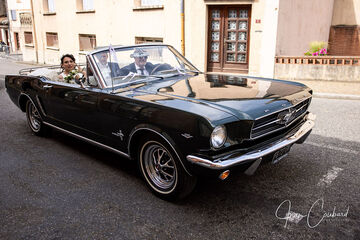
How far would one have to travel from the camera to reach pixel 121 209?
332 centimetres

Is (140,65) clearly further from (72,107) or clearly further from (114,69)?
(72,107)

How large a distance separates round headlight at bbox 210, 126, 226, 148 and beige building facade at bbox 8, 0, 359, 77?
31.8ft

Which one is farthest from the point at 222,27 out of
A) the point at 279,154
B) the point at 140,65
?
the point at 279,154

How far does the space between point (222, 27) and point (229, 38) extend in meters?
0.51

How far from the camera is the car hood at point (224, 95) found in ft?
10.1

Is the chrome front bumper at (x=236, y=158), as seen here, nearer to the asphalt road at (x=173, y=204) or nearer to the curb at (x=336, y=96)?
the asphalt road at (x=173, y=204)

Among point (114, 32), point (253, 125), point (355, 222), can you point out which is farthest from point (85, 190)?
point (114, 32)

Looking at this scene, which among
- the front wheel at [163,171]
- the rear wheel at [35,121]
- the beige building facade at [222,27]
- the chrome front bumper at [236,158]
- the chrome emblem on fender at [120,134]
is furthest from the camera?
the beige building facade at [222,27]

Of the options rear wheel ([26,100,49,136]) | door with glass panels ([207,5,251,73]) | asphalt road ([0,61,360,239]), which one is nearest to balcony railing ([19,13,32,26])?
door with glass panels ([207,5,251,73])

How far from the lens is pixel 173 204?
341 centimetres

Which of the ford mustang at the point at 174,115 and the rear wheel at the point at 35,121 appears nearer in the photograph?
the ford mustang at the point at 174,115

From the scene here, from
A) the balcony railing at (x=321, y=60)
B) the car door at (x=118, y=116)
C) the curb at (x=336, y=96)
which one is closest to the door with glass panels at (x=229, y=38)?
the balcony railing at (x=321, y=60)

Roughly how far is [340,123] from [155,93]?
4.24 metres

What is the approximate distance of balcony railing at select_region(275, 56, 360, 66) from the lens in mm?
10938
